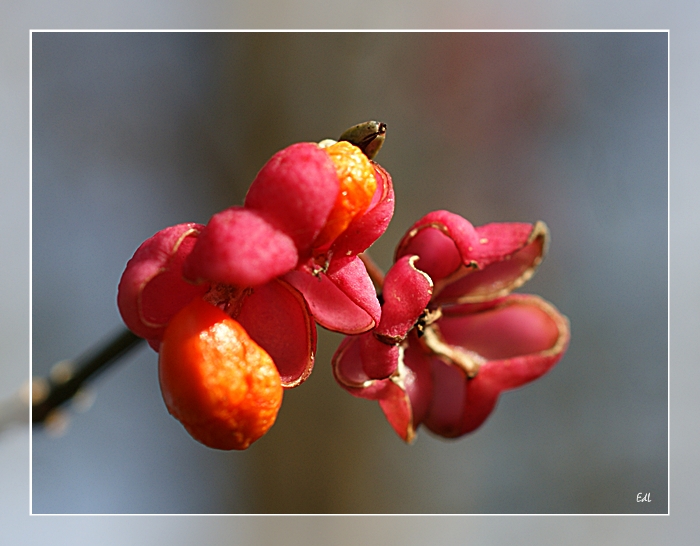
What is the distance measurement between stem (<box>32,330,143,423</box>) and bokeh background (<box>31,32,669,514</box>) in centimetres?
5

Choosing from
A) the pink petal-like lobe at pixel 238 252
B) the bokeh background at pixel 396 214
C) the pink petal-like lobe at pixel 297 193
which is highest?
the pink petal-like lobe at pixel 297 193

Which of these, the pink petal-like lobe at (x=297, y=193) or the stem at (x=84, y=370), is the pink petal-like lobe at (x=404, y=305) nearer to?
the pink petal-like lobe at (x=297, y=193)

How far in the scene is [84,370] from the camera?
2.94 ft

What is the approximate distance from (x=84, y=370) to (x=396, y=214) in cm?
120

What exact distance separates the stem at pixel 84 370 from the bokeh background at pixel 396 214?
0.05m

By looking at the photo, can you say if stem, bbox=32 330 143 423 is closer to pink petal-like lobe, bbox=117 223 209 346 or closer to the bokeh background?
the bokeh background

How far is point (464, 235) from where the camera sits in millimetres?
767

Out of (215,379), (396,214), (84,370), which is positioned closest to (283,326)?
(215,379)

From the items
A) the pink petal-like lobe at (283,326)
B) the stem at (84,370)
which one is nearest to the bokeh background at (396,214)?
the stem at (84,370)

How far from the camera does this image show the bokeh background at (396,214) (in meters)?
1.14

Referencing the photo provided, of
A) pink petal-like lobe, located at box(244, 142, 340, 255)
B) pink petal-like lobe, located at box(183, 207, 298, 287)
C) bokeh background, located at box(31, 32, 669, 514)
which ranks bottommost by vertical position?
bokeh background, located at box(31, 32, 669, 514)

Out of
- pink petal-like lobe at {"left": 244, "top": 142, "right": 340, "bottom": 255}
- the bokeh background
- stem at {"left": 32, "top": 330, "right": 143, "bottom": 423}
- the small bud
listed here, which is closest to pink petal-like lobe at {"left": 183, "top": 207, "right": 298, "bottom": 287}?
pink petal-like lobe at {"left": 244, "top": 142, "right": 340, "bottom": 255}

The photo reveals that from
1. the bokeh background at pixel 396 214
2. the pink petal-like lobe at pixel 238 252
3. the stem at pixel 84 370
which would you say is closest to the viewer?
the pink petal-like lobe at pixel 238 252

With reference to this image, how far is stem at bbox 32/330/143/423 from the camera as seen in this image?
2.79 feet
